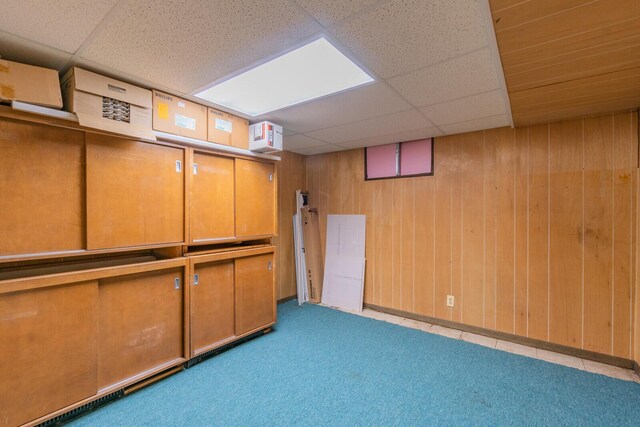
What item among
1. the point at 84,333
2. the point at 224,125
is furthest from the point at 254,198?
the point at 84,333

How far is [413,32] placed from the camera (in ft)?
4.66

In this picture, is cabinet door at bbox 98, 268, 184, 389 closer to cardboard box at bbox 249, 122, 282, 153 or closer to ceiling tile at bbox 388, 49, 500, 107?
cardboard box at bbox 249, 122, 282, 153

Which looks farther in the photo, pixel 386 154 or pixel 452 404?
pixel 386 154

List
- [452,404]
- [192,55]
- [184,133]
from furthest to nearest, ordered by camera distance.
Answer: [184,133]
[452,404]
[192,55]

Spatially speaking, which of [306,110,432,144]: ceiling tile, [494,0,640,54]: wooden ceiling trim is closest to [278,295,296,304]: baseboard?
[306,110,432,144]: ceiling tile

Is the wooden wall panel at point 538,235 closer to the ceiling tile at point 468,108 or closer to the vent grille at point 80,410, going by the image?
the ceiling tile at point 468,108

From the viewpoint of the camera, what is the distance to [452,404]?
1952mm

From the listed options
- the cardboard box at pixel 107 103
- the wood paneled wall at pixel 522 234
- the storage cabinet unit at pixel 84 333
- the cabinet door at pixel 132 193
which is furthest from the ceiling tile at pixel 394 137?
the storage cabinet unit at pixel 84 333

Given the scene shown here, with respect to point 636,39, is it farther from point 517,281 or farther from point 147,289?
point 147,289

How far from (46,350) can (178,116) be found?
1.79 meters

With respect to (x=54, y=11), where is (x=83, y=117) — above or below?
below

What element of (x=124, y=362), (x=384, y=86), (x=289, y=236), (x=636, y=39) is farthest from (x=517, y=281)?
(x=124, y=362)

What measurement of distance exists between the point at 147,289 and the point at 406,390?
2.12 metres

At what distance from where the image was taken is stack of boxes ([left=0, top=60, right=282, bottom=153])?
158 centimetres
